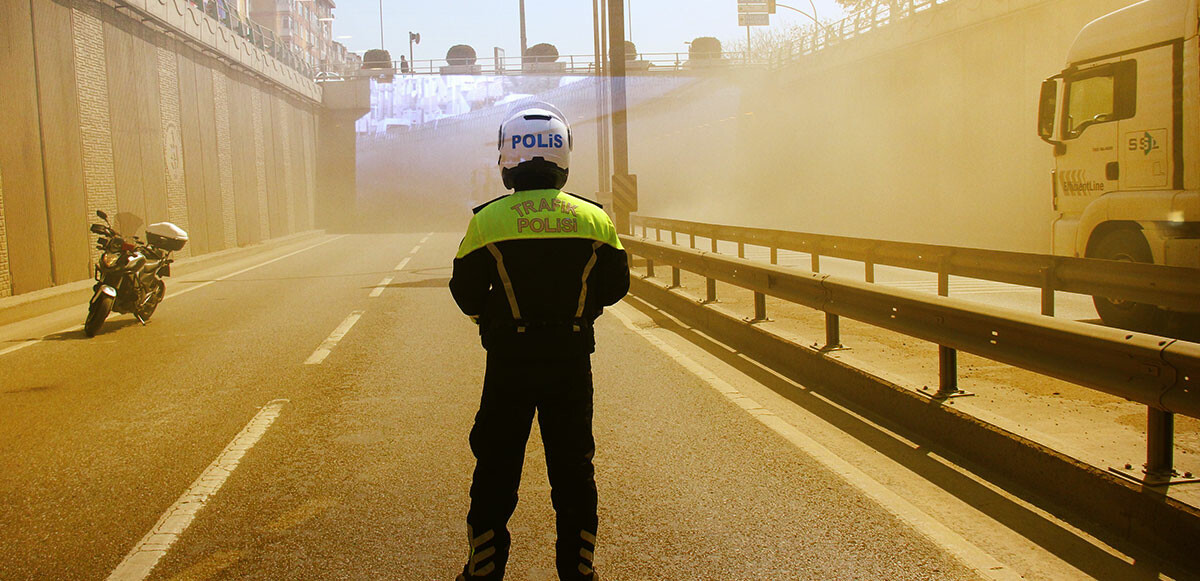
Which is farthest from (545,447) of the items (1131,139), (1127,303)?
(1131,139)

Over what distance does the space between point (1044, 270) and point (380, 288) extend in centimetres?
1074

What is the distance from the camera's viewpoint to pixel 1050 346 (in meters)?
4.82

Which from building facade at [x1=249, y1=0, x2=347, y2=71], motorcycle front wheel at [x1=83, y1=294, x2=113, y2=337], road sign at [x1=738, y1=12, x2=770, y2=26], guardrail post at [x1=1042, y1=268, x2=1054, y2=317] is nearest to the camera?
guardrail post at [x1=1042, y1=268, x2=1054, y2=317]

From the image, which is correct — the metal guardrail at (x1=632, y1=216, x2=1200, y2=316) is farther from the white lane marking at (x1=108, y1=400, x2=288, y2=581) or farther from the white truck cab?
the white lane marking at (x1=108, y1=400, x2=288, y2=581)

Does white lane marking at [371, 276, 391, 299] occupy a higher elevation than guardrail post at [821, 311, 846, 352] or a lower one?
lower

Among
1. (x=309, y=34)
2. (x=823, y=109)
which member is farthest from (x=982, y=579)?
(x=309, y=34)

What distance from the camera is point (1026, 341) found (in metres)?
4.99

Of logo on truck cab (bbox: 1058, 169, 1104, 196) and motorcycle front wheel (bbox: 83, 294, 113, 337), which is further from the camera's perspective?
motorcycle front wheel (bbox: 83, 294, 113, 337)

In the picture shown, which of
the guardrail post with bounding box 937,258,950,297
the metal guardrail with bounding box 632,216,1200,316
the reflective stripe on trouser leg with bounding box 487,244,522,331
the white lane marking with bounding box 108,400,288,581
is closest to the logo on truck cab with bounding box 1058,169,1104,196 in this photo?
Answer: the metal guardrail with bounding box 632,216,1200,316

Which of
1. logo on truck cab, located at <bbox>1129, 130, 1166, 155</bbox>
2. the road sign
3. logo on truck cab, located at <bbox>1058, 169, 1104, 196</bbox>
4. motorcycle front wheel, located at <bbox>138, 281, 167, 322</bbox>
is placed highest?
the road sign

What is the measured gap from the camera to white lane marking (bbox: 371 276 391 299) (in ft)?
49.6

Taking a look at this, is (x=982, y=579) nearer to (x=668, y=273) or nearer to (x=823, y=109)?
(x=668, y=273)

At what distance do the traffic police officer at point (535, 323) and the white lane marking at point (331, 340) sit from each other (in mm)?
5949

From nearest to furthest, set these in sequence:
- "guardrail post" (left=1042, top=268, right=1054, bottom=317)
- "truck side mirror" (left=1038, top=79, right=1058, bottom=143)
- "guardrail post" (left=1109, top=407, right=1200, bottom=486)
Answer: "guardrail post" (left=1109, top=407, right=1200, bottom=486)
"guardrail post" (left=1042, top=268, right=1054, bottom=317)
"truck side mirror" (left=1038, top=79, right=1058, bottom=143)
